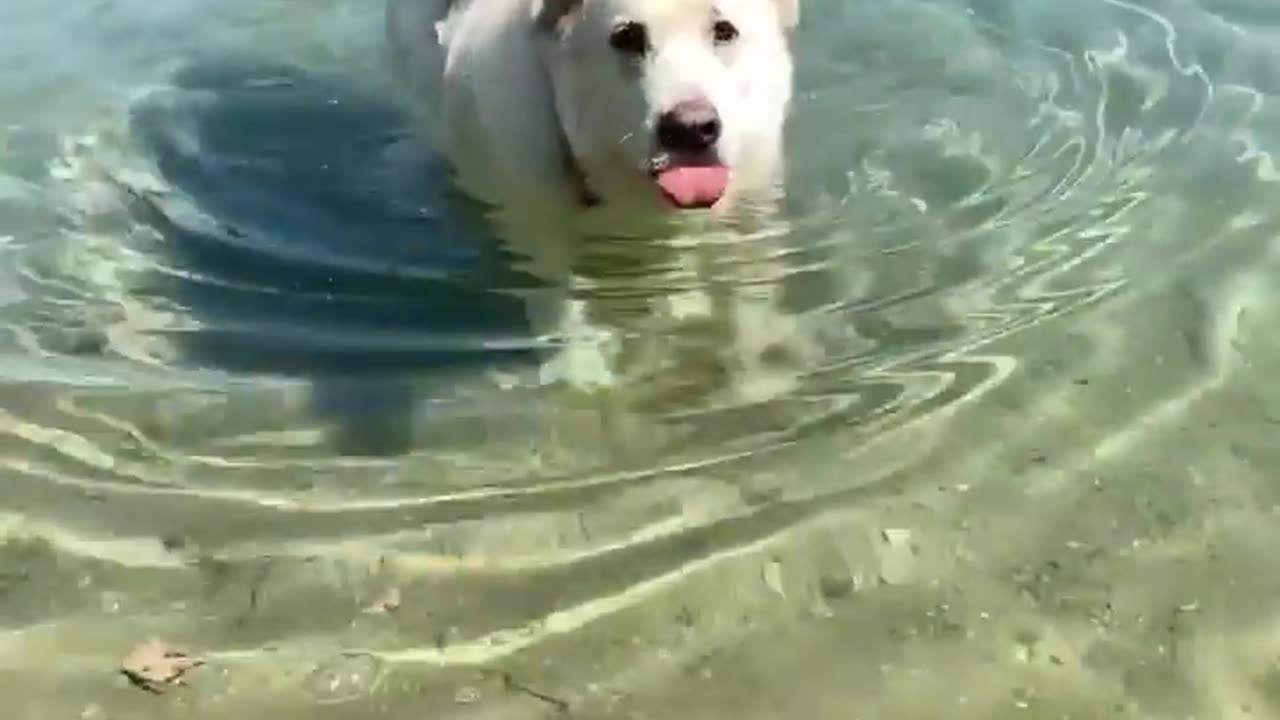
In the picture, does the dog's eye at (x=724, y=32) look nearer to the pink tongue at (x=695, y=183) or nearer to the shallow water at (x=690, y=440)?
the pink tongue at (x=695, y=183)

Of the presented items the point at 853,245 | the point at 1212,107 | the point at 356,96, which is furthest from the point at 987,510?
the point at 356,96

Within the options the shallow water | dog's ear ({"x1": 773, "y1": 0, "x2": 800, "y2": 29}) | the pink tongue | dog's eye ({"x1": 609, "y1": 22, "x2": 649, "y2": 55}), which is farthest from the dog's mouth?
dog's ear ({"x1": 773, "y1": 0, "x2": 800, "y2": 29})

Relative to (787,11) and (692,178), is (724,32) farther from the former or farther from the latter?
(787,11)

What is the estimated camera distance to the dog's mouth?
3531 millimetres

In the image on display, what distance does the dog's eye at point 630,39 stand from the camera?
11.7ft

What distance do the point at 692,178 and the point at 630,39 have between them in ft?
1.24

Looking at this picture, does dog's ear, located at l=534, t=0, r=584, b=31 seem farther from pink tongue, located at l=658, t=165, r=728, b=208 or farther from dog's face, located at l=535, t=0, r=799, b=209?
pink tongue, located at l=658, t=165, r=728, b=208

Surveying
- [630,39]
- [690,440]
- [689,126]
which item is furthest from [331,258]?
[690,440]

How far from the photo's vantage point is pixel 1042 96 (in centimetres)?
504

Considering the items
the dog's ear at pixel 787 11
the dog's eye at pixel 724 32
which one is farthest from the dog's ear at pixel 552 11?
the dog's ear at pixel 787 11

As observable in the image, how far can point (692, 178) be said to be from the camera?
354 centimetres

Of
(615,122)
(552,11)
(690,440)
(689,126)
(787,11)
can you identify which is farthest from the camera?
(787,11)

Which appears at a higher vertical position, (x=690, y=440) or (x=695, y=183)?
(x=695, y=183)

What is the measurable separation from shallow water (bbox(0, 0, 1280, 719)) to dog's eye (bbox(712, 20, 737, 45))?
67 centimetres
